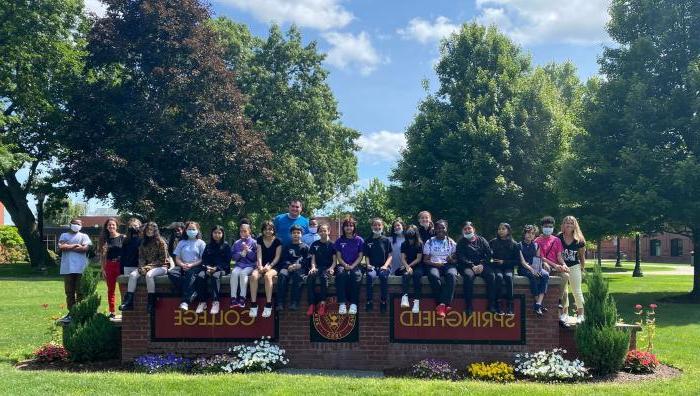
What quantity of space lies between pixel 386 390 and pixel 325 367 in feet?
7.17

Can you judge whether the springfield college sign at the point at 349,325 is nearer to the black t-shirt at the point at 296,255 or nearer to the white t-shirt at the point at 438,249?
the white t-shirt at the point at 438,249

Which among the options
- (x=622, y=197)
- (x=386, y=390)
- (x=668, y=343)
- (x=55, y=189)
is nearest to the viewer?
(x=386, y=390)

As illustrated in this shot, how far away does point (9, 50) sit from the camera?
3094 centimetres

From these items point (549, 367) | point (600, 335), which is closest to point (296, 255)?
point (549, 367)

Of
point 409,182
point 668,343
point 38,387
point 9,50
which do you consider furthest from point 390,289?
point 9,50

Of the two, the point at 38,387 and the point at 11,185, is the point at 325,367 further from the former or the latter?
the point at 11,185

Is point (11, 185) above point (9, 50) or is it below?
below

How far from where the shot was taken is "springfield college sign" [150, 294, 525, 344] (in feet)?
31.6

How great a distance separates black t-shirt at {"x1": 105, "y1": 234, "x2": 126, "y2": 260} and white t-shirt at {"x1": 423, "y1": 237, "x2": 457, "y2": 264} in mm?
5539

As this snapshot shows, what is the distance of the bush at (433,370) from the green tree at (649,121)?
1187cm

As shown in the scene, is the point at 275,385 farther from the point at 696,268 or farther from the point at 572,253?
the point at 696,268

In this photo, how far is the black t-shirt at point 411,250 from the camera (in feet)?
31.8

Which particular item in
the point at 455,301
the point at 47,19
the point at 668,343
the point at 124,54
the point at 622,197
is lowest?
the point at 668,343

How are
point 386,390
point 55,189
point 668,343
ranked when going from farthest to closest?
point 55,189, point 668,343, point 386,390
